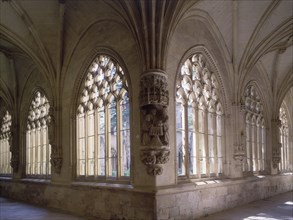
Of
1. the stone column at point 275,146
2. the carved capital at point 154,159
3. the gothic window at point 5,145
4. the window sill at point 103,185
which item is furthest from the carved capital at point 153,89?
the gothic window at point 5,145

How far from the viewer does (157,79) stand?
6.05 m

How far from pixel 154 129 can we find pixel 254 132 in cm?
589

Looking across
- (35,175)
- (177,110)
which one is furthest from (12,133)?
(177,110)

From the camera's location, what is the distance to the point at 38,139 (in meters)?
11.0

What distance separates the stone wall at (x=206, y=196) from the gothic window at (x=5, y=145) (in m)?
9.97

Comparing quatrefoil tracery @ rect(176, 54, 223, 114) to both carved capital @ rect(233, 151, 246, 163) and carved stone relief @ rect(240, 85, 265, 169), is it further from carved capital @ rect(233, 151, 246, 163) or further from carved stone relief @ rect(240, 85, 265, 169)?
carved stone relief @ rect(240, 85, 265, 169)

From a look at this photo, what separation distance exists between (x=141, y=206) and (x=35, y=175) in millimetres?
6050

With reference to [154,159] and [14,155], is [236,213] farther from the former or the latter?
[14,155]

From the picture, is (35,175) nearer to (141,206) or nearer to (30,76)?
(30,76)

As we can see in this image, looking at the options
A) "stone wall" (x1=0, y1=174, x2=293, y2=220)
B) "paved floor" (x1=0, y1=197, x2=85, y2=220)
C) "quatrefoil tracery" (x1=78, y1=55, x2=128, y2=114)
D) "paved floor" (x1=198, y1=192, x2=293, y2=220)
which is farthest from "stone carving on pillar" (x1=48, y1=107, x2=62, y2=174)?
"paved floor" (x1=198, y1=192, x2=293, y2=220)

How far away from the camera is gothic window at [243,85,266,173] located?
10.1m

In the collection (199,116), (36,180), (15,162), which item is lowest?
(36,180)

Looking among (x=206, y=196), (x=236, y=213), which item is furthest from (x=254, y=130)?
(x=206, y=196)

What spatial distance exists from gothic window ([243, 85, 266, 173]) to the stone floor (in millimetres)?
1364
